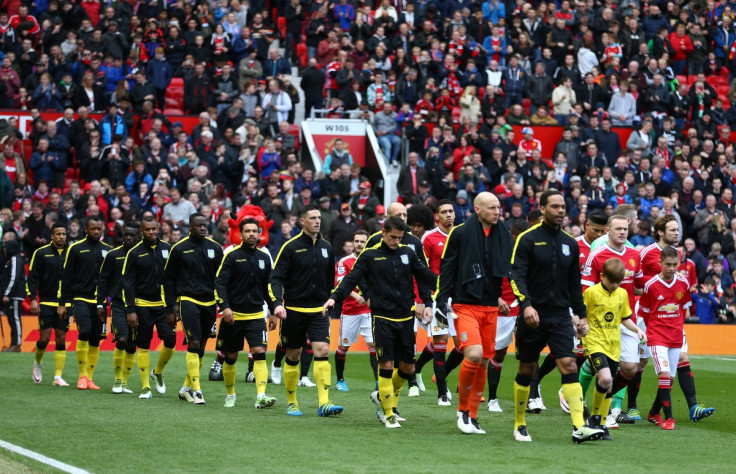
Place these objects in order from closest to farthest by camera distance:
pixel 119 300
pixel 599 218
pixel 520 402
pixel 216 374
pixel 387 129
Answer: pixel 520 402
pixel 599 218
pixel 119 300
pixel 216 374
pixel 387 129

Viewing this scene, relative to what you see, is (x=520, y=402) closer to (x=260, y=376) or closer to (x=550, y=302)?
(x=550, y=302)

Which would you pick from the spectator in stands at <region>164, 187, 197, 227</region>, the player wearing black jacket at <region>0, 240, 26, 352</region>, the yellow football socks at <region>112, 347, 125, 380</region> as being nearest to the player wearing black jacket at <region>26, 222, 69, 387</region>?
the yellow football socks at <region>112, 347, 125, 380</region>

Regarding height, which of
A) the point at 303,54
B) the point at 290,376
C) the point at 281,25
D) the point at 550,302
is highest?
the point at 281,25

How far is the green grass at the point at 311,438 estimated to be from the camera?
962 centimetres

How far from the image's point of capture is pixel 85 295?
17.1 meters

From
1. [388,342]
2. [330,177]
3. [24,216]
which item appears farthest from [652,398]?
[24,216]

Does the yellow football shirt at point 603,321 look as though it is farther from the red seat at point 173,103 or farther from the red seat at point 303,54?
the red seat at point 303,54

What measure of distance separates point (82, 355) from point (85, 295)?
91 centimetres

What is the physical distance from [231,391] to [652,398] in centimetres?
613

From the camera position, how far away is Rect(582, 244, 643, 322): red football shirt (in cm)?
1277

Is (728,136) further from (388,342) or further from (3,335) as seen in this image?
(388,342)

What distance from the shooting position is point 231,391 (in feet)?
47.5

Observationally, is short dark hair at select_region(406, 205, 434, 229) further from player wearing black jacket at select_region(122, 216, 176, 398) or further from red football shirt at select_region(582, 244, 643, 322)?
player wearing black jacket at select_region(122, 216, 176, 398)

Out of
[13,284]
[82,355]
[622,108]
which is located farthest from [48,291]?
[622,108]
